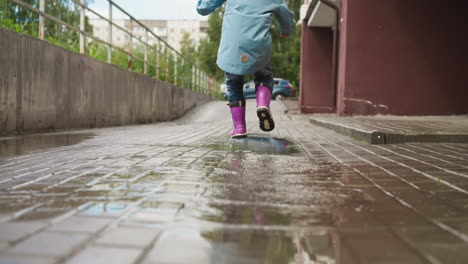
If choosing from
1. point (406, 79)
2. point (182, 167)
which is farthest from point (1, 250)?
point (406, 79)

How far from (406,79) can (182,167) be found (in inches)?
280

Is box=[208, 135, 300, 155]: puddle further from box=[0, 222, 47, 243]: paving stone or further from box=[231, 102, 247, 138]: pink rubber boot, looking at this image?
box=[0, 222, 47, 243]: paving stone

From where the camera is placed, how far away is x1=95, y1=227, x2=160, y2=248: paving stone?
1.35m

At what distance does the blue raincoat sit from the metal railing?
306 centimetres

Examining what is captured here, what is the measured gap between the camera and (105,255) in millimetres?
1251

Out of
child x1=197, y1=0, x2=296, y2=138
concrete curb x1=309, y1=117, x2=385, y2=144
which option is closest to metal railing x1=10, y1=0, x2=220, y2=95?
child x1=197, y1=0, x2=296, y2=138

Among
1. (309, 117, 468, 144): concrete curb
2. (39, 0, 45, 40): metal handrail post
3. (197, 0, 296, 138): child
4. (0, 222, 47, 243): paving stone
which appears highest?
(39, 0, 45, 40): metal handrail post

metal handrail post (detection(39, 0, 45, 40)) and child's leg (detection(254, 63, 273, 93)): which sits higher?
metal handrail post (detection(39, 0, 45, 40))

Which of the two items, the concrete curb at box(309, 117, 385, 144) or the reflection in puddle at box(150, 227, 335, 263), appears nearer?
the reflection in puddle at box(150, 227, 335, 263)

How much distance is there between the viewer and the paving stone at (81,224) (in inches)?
58.4

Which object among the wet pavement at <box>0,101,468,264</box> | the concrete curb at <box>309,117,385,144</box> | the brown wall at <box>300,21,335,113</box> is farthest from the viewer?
the brown wall at <box>300,21,335,113</box>

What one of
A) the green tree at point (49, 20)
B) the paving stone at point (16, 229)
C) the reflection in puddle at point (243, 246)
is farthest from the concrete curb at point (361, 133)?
the green tree at point (49, 20)

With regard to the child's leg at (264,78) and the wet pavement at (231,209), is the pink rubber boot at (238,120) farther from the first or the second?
the wet pavement at (231,209)

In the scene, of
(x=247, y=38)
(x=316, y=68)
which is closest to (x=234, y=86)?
(x=247, y=38)
